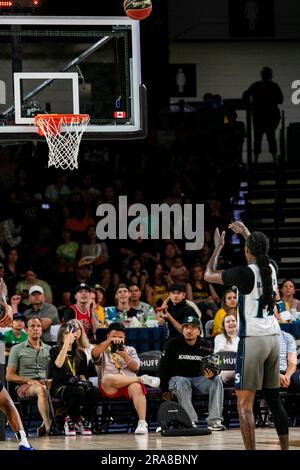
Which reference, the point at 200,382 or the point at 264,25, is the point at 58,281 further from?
the point at 264,25

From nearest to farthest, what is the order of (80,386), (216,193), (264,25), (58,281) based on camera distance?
(80,386) → (58,281) → (216,193) → (264,25)

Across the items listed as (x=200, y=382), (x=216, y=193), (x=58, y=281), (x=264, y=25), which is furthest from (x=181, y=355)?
(x=264, y=25)

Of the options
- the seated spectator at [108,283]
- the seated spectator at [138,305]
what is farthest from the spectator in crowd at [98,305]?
the seated spectator at [108,283]

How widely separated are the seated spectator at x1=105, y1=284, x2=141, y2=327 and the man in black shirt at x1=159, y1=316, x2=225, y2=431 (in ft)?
4.69

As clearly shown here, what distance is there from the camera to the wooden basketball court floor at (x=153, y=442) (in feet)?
38.6

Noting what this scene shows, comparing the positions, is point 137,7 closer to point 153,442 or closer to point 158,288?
point 153,442

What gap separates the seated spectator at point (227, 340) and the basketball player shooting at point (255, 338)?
4531mm

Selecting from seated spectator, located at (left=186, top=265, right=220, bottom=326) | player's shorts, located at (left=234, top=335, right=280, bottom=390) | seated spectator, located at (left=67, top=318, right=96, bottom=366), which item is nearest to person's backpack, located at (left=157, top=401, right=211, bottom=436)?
seated spectator, located at (left=67, top=318, right=96, bottom=366)

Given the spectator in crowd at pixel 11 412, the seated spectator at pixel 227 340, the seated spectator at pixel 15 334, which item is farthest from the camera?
the seated spectator at pixel 15 334

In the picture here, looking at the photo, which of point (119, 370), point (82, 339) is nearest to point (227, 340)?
Answer: point (119, 370)

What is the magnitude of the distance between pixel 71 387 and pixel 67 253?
514cm

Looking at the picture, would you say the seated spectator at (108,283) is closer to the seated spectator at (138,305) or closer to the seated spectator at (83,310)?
the seated spectator at (138,305)
